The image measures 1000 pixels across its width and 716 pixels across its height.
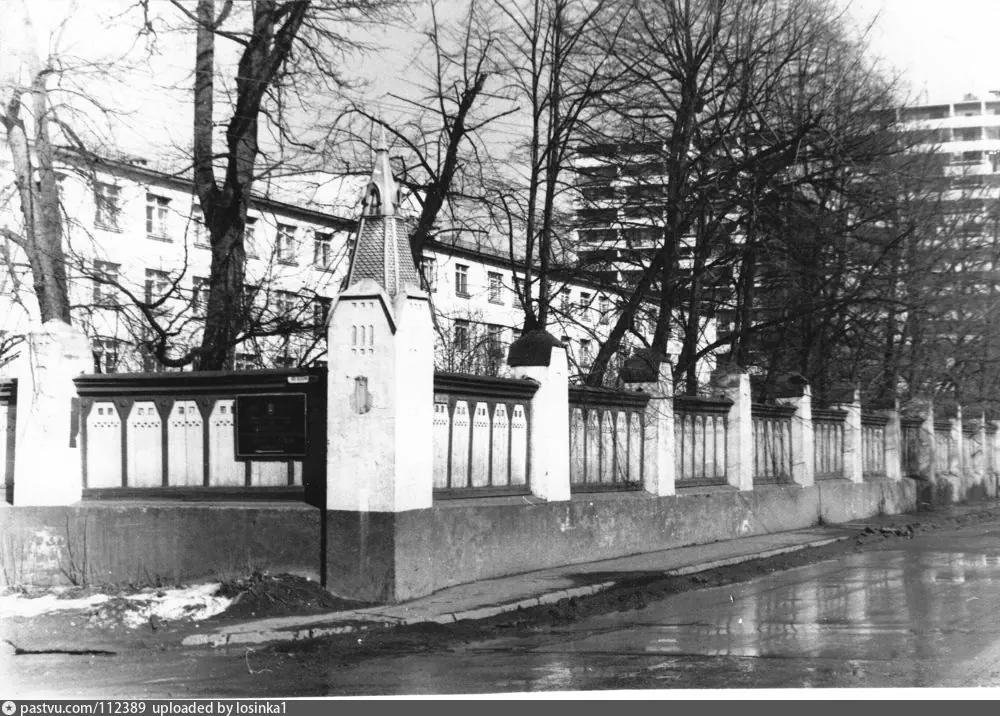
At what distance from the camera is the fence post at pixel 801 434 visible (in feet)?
77.9

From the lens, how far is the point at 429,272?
1886cm

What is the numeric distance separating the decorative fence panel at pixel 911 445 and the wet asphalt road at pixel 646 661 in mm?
20219

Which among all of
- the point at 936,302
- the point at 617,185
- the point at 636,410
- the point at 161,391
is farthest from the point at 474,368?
the point at 936,302

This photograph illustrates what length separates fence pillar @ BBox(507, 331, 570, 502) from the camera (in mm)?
14602

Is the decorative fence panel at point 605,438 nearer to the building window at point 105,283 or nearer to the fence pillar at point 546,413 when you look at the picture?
the fence pillar at point 546,413

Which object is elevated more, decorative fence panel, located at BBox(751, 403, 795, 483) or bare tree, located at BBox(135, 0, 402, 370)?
bare tree, located at BBox(135, 0, 402, 370)

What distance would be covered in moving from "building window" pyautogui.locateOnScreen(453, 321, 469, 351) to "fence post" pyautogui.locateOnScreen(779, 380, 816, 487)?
303 inches

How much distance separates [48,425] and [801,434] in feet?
50.9

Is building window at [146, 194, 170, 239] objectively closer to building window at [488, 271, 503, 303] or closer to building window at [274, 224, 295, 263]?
building window at [274, 224, 295, 263]

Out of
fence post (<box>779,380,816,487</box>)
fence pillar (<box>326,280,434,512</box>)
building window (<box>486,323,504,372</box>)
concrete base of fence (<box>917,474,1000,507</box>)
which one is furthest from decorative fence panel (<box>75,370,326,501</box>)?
concrete base of fence (<box>917,474,1000,507</box>)

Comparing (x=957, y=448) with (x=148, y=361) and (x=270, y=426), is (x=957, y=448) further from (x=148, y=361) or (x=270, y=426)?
(x=270, y=426)

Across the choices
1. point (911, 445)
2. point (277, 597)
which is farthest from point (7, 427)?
point (911, 445)

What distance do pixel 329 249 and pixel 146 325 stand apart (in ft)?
9.98

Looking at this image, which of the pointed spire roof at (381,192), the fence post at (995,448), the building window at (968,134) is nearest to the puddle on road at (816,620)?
the pointed spire roof at (381,192)
